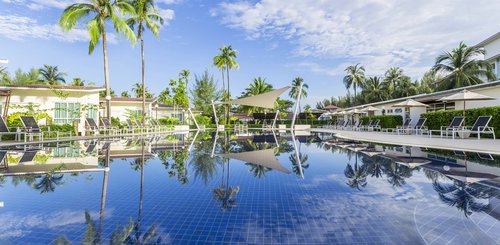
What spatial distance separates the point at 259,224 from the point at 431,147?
947 centimetres

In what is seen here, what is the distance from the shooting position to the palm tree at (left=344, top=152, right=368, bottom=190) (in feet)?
16.7

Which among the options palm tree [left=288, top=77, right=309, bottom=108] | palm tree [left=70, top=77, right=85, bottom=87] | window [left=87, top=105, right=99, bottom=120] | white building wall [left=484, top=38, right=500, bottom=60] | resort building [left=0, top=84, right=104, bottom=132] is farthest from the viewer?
palm tree [left=288, top=77, right=309, bottom=108]

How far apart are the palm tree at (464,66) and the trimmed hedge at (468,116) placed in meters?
13.7

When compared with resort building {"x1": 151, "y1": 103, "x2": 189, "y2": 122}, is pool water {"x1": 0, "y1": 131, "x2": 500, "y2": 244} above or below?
below

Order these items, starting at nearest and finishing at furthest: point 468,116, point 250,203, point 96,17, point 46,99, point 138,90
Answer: point 250,203, point 468,116, point 96,17, point 46,99, point 138,90

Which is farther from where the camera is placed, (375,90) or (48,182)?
(375,90)

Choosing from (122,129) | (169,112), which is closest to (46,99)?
(122,129)

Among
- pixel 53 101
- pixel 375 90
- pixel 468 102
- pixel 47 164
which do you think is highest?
pixel 375 90

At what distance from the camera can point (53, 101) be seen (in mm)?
19406

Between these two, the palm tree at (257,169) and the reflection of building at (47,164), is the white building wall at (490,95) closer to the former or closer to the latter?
the palm tree at (257,169)

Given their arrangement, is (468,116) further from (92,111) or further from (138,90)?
(138,90)

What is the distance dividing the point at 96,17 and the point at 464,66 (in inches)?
1236

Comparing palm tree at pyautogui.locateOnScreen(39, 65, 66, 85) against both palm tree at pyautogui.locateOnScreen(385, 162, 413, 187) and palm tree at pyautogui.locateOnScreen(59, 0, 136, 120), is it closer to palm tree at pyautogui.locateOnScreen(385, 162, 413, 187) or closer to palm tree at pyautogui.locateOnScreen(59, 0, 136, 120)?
palm tree at pyautogui.locateOnScreen(59, 0, 136, 120)

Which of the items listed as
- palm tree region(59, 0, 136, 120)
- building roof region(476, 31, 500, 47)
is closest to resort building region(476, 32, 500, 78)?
building roof region(476, 31, 500, 47)
